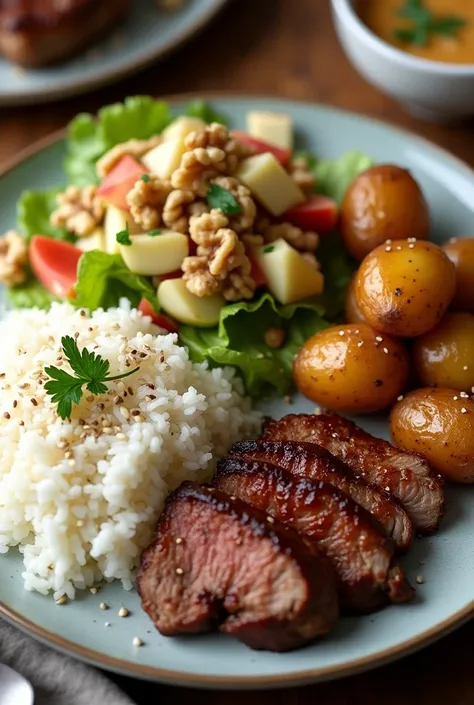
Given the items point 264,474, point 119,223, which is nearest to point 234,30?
point 119,223

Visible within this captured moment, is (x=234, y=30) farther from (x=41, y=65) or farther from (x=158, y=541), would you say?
(x=158, y=541)

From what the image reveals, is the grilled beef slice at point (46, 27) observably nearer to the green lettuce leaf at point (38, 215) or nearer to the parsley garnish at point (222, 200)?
the green lettuce leaf at point (38, 215)

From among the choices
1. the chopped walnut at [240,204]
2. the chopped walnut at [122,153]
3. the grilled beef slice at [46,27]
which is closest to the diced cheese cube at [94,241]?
the chopped walnut at [122,153]

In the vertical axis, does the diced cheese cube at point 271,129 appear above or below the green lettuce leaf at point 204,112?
below

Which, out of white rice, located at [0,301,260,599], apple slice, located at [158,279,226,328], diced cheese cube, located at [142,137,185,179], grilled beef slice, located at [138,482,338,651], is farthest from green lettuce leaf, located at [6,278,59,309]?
grilled beef slice, located at [138,482,338,651]

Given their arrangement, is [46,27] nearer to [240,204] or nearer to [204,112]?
[204,112]

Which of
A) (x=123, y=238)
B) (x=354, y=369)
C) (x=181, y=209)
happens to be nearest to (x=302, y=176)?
(x=181, y=209)

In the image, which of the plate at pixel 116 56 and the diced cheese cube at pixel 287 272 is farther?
the plate at pixel 116 56
